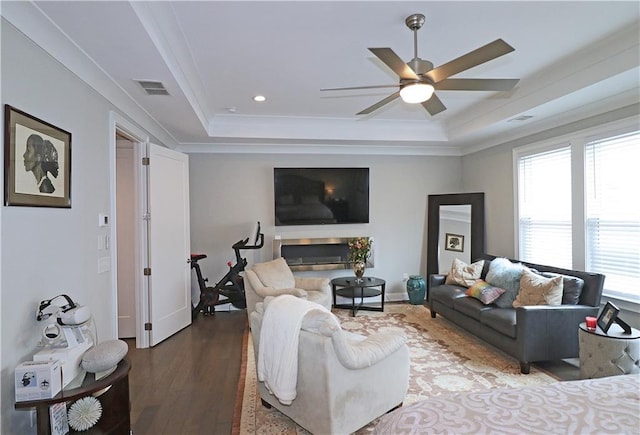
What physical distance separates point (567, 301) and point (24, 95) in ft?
15.2

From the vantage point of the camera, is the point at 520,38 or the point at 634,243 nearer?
the point at 520,38

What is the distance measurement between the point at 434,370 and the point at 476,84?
2.55 meters

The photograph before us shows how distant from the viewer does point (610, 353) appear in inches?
113

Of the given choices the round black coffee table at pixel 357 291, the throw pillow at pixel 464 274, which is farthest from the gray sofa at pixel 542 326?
the round black coffee table at pixel 357 291

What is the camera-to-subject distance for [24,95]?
6.63ft

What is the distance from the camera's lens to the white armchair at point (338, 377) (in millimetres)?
2213

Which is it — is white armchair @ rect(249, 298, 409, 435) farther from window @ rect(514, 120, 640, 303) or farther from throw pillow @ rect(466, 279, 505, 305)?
window @ rect(514, 120, 640, 303)

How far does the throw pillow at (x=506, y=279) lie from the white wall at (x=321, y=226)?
1.95 m

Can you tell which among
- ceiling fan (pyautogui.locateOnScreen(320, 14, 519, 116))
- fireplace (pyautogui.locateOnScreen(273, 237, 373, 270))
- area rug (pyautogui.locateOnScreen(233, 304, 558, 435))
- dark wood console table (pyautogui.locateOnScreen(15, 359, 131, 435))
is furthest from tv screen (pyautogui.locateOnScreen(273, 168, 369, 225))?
dark wood console table (pyautogui.locateOnScreen(15, 359, 131, 435))

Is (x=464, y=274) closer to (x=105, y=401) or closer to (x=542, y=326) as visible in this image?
(x=542, y=326)

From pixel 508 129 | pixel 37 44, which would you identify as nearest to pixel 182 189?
pixel 37 44

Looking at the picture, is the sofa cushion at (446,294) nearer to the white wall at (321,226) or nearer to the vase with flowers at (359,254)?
the vase with flowers at (359,254)

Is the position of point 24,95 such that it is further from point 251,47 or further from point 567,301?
point 567,301

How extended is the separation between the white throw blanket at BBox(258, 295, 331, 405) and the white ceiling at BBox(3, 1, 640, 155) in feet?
6.33
